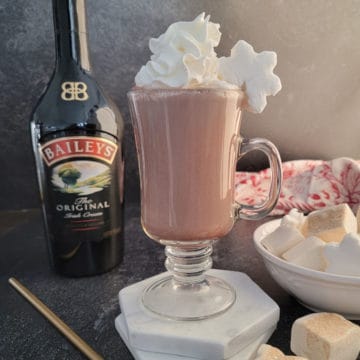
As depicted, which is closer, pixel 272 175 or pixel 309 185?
pixel 272 175

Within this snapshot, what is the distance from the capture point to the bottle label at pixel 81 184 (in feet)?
2.23

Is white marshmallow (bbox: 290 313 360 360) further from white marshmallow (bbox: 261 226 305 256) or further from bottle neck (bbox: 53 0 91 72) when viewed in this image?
bottle neck (bbox: 53 0 91 72)

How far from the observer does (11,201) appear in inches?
50.2

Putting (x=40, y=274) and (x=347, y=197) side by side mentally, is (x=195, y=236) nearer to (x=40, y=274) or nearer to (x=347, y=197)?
(x=40, y=274)

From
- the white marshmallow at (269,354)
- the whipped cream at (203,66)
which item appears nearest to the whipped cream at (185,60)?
the whipped cream at (203,66)

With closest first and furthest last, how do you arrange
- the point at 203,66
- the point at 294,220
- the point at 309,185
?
the point at 203,66 < the point at 294,220 < the point at 309,185

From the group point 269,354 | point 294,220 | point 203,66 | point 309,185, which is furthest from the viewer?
point 309,185

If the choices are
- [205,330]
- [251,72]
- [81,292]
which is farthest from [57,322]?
[251,72]

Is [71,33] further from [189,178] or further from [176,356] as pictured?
[176,356]

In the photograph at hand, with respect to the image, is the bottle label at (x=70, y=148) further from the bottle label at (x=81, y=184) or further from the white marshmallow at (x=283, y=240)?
the white marshmallow at (x=283, y=240)

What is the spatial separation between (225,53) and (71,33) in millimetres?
668

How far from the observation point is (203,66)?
541 millimetres

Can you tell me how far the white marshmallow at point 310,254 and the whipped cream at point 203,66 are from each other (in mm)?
225

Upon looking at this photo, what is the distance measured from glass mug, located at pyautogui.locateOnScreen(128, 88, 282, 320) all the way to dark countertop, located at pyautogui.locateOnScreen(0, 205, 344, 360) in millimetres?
85
